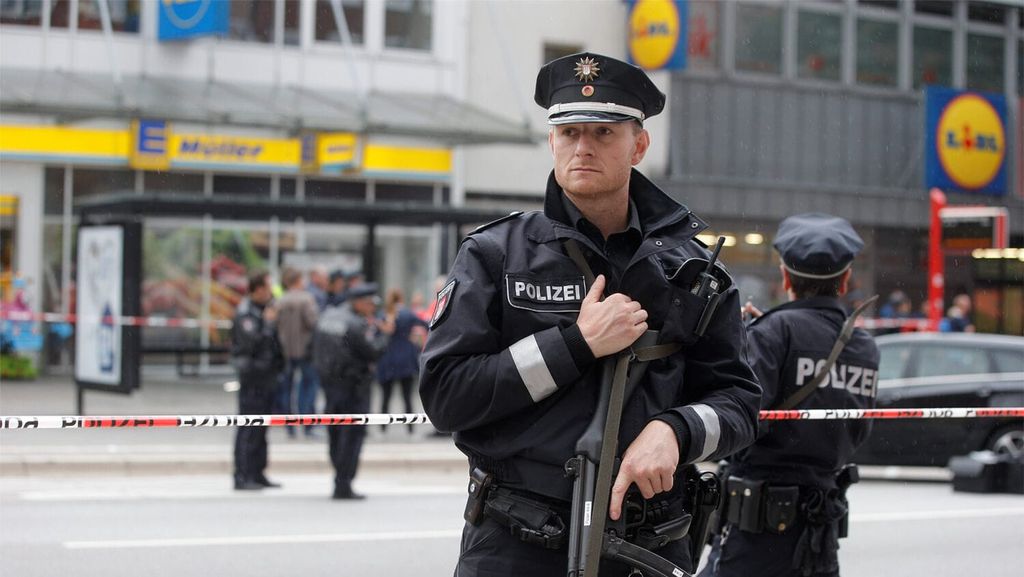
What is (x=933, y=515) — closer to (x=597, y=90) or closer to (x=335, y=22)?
(x=597, y=90)

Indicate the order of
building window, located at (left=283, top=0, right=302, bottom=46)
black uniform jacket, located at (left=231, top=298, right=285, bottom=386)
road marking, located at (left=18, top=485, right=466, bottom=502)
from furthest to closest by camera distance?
building window, located at (left=283, top=0, right=302, bottom=46) < black uniform jacket, located at (left=231, top=298, right=285, bottom=386) < road marking, located at (left=18, top=485, right=466, bottom=502)

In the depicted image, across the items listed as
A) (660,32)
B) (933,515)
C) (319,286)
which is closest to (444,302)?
(933,515)

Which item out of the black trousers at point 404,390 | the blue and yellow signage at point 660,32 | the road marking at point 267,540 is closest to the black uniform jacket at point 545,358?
the road marking at point 267,540

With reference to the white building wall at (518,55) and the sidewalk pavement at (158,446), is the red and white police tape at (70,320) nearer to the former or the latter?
the sidewalk pavement at (158,446)

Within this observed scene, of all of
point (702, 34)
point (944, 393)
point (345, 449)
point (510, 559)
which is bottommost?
point (345, 449)

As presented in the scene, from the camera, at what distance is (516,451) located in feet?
10.2

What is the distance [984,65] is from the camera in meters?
30.9

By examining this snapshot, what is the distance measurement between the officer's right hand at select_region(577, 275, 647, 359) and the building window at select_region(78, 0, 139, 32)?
20.7 meters

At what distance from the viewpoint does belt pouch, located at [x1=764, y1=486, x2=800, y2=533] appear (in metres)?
4.53

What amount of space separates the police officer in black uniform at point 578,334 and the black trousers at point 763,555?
135cm

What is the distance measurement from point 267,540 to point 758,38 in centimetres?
2149

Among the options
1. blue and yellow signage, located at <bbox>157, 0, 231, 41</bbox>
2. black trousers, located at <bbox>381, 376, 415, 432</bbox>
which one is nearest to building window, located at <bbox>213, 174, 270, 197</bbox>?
blue and yellow signage, located at <bbox>157, 0, 231, 41</bbox>

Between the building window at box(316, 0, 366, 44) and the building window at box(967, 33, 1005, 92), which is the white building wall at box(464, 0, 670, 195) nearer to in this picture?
the building window at box(316, 0, 366, 44)

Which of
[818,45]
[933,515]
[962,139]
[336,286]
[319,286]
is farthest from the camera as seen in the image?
[962,139]
